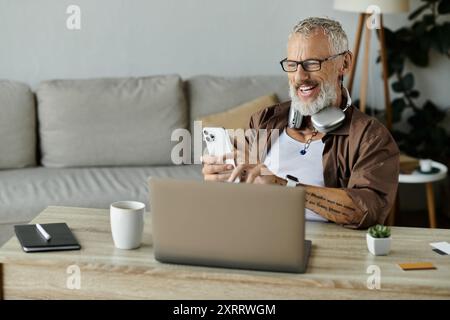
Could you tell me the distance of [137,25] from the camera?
13.4 ft

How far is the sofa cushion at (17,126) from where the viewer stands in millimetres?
3760

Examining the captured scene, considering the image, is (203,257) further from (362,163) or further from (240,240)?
(362,163)

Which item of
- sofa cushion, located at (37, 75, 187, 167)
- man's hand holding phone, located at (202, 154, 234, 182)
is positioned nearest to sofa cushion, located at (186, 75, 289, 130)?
sofa cushion, located at (37, 75, 187, 167)

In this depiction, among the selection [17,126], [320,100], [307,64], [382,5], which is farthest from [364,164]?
[17,126]

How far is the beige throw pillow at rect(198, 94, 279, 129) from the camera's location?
149 inches

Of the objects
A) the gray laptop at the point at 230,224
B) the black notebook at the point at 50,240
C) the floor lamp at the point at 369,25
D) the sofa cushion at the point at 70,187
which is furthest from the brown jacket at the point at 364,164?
the floor lamp at the point at 369,25

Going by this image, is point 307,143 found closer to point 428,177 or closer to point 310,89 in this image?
point 310,89

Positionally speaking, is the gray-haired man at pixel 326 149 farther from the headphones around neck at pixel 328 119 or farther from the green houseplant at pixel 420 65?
the green houseplant at pixel 420 65

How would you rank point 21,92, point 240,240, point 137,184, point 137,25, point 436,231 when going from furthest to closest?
1. point 137,25
2. point 21,92
3. point 137,184
4. point 436,231
5. point 240,240

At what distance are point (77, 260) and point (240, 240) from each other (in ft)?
1.38

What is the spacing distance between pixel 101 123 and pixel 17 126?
15.7 inches

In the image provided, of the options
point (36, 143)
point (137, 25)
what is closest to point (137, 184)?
point (36, 143)

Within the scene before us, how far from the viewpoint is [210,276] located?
Result: 1846 mm

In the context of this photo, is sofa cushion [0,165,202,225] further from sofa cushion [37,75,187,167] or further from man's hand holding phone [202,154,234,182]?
man's hand holding phone [202,154,234,182]
